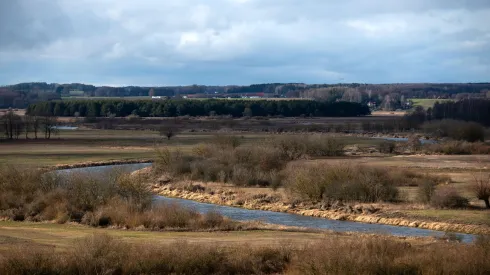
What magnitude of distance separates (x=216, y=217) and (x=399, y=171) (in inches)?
1237

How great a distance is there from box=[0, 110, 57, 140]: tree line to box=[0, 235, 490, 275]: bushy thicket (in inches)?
3909

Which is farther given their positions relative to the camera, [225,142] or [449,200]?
[225,142]

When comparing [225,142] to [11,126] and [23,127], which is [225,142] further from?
[23,127]

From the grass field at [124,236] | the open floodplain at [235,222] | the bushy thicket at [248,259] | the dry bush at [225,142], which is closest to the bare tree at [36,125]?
the open floodplain at [235,222]

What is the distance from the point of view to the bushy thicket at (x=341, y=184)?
5394 cm

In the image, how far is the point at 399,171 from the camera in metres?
67.4

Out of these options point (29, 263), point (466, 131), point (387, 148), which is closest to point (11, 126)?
point (387, 148)

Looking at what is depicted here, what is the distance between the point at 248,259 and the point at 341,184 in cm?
2733

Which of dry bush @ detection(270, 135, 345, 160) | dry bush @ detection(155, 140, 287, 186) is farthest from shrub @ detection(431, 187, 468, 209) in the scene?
dry bush @ detection(270, 135, 345, 160)

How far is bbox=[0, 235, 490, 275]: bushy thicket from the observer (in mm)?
24984

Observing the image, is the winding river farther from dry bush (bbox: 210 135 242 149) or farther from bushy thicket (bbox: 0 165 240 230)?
dry bush (bbox: 210 135 242 149)

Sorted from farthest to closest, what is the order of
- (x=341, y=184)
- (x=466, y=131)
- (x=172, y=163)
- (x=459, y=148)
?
(x=466, y=131) → (x=459, y=148) → (x=172, y=163) → (x=341, y=184)

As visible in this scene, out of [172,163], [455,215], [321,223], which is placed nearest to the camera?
[321,223]

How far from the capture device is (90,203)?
4453 centimetres
